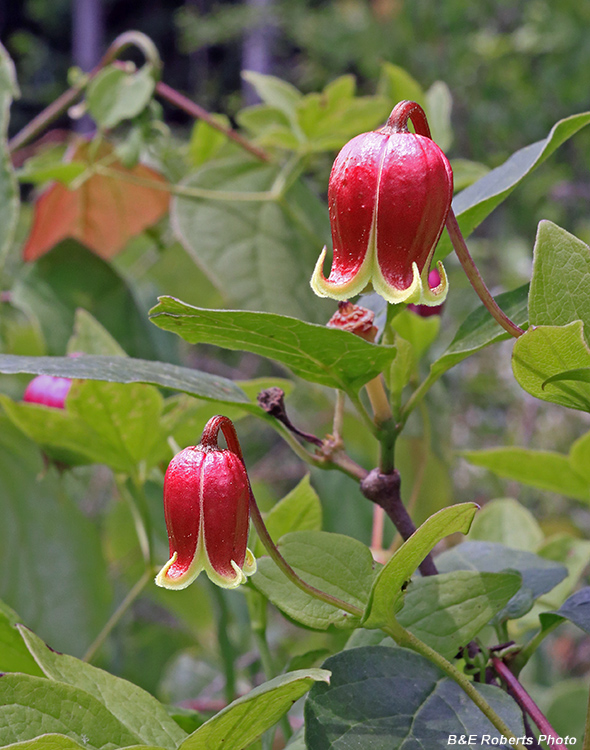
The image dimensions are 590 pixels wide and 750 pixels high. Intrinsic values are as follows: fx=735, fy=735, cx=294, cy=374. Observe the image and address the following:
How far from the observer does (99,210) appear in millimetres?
941

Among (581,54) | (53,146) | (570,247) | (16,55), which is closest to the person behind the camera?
(570,247)

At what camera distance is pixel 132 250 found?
1114 millimetres

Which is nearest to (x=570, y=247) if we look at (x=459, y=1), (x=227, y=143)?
(x=227, y=143)

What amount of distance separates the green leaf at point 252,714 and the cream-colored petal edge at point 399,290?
16cm

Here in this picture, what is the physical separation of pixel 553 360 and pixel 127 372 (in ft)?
0.64

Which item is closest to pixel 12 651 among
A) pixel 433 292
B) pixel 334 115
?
pixel 433 292

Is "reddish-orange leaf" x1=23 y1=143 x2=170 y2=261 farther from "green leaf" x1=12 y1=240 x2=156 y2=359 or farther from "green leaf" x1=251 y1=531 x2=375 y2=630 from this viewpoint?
"green leaf" x1=251 y1=531 x2=375 y2=630

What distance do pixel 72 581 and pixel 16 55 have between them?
6475 millimetres

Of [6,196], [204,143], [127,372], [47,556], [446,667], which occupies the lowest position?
[47,556]

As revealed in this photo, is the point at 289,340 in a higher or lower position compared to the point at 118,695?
higher

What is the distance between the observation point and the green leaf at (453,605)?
35cm

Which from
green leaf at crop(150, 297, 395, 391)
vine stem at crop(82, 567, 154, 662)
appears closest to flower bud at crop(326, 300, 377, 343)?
green leaf at crop(150, 297, 395, 391)

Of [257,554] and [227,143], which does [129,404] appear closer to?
[257,554]

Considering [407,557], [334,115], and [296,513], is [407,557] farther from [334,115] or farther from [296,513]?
[334,115]
